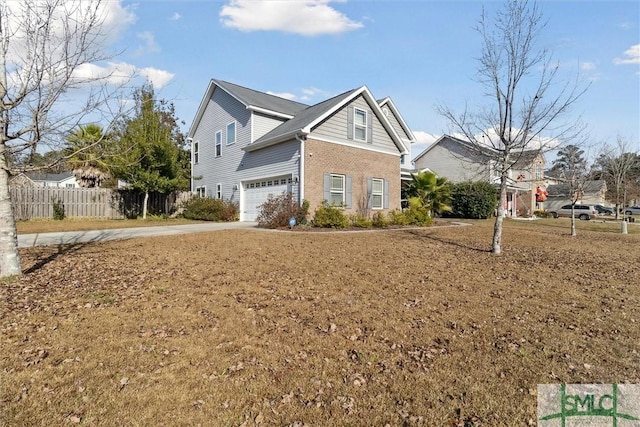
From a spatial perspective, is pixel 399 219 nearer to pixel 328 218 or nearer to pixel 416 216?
pixel 416 216

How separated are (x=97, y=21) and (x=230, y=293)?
203 inches

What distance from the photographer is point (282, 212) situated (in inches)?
599

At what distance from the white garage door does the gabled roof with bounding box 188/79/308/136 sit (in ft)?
13.5

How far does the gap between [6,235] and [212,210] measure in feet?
45.5

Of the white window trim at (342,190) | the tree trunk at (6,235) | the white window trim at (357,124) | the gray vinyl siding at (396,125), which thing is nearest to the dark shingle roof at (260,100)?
the white window trim at (357,124)

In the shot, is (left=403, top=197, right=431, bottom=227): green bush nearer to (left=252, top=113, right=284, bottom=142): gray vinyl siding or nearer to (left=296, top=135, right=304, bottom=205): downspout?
(left=296, top=135, right=304, bottom=205): downspout

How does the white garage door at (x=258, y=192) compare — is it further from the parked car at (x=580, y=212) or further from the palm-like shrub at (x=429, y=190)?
the parked car at (x=580, y=212)

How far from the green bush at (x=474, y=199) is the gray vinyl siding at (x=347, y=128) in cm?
951

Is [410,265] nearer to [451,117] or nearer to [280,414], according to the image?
[451,117]

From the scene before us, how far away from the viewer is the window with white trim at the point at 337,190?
17.4m

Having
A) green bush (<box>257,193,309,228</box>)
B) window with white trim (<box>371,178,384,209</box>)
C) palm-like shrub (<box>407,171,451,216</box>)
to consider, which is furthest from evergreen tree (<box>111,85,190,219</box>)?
palm-like shrub (<box>407,171,451,216</box>)

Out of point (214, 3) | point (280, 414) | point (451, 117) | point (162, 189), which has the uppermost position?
point (214, 3)

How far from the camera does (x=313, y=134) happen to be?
1659 cm

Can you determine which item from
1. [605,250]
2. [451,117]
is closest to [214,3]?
[451,117]
